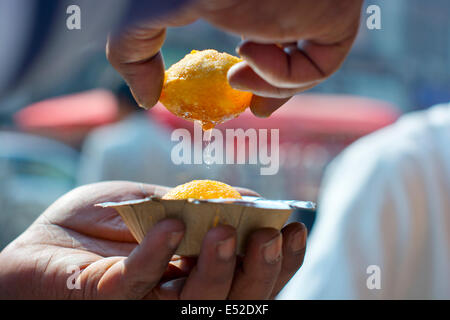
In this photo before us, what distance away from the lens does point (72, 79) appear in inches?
394

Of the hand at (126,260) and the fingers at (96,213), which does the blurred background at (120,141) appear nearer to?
the hand at (126,260)

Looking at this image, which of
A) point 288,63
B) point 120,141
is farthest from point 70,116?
point 288,63

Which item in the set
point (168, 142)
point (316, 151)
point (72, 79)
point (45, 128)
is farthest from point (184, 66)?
point (72, 79)

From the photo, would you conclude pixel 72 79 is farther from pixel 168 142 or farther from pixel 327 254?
pixel 327 254

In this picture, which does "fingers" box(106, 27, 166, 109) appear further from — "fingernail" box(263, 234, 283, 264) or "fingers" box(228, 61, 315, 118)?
"fingernail" box(263, 234, 283, 264)

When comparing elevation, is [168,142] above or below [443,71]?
below

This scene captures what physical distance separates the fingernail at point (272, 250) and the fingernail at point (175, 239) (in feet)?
0.64

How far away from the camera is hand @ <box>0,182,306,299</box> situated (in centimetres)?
103

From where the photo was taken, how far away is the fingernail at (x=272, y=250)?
105 centimetres

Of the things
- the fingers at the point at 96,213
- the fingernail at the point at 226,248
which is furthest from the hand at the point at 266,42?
the fingers at the point at 96,213

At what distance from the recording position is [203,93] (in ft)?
3.79

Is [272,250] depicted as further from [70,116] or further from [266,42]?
[70,116]
